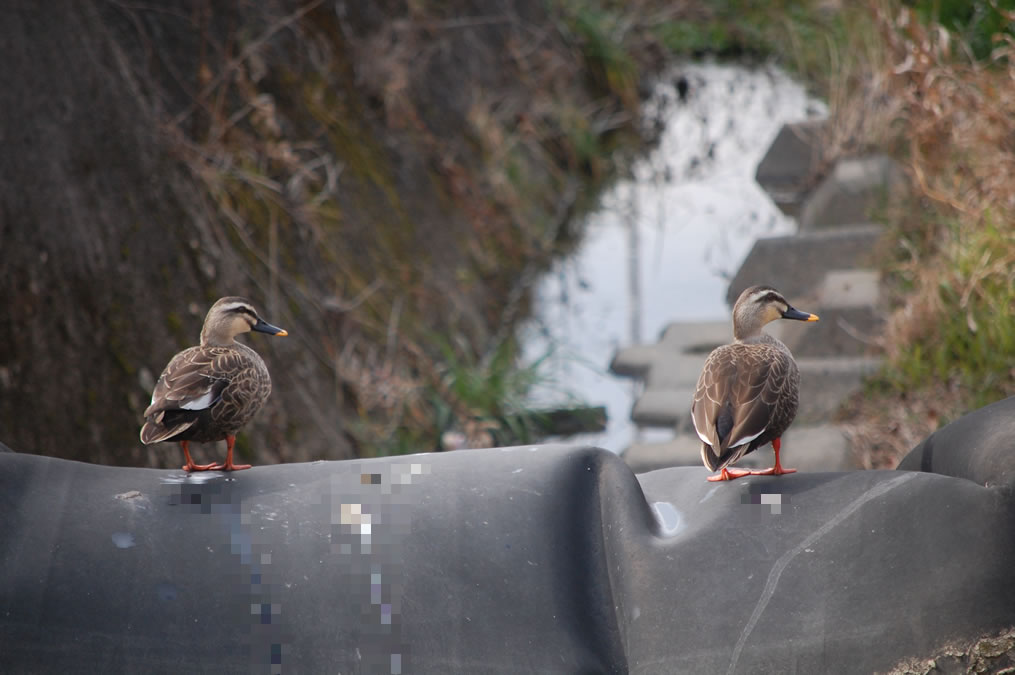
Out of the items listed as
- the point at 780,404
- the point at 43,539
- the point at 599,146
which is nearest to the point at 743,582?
the point at 780,404

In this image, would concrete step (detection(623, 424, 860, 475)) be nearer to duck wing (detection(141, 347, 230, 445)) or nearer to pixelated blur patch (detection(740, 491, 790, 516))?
pixelated blur patch (detection(740, 491, 790, 516))

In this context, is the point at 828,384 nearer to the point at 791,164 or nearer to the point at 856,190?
the point at 856,190

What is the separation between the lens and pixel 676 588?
215cm

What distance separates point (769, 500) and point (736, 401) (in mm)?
221

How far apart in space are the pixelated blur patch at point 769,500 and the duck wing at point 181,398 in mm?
1104

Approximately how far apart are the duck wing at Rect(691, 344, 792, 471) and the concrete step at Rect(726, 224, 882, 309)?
316 centimetres

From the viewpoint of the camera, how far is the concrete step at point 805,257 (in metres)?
5.37

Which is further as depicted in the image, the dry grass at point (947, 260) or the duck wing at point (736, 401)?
the dry grass at point (947, 260)

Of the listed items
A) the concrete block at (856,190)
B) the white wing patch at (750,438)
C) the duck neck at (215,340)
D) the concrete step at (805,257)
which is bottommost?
the white wing patch at (750,438)

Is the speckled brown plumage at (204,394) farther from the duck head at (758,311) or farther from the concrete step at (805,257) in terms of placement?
the concrete step at (805,257)

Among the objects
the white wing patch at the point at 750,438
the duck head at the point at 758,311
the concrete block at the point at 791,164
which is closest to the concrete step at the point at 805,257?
the concrete block at the point at 791,164

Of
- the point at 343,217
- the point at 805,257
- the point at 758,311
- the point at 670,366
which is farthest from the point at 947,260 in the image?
the point at 343,217

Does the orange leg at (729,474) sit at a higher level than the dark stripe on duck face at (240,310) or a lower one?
lower

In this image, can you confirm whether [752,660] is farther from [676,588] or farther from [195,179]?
[195,179]
